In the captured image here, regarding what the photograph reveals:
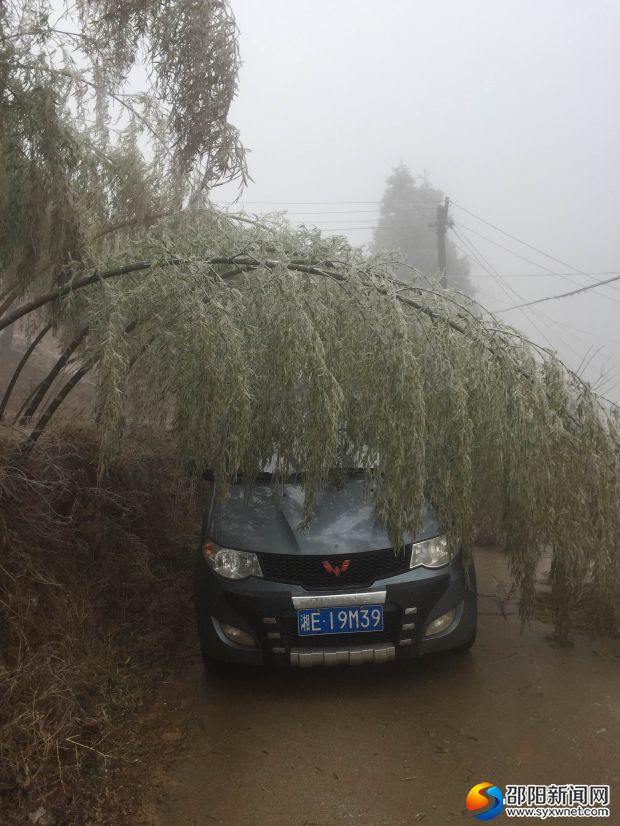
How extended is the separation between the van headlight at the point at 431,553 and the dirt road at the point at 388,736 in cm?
83

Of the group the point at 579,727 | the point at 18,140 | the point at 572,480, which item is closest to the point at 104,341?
the point at 18,140

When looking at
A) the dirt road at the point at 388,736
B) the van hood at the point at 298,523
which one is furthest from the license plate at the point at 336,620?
the dirt road at the point at 388,736

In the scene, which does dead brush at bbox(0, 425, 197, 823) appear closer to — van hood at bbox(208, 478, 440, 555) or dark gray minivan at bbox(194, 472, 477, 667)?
dark gray minivan at bbox(194, 472, 477, 667)

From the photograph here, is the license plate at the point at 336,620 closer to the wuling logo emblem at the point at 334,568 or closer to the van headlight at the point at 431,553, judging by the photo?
the wuling logo emblem at the point at 334,568

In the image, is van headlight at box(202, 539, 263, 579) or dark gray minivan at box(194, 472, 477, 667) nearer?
Result: dark gray minivan at box(194, 472, 477, 667)

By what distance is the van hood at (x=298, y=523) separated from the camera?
398cm

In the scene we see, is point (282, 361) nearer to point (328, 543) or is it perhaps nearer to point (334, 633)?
point (328, 543)

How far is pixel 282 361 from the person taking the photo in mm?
3717

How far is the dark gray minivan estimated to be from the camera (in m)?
3.83

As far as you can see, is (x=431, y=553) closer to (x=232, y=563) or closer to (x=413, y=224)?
(x=232, y=563)

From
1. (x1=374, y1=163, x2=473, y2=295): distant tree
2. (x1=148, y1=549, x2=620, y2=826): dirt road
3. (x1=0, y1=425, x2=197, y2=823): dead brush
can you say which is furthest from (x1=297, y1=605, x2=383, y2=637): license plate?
(x1=374, y1=163, x2=473, y2=295): distant tree

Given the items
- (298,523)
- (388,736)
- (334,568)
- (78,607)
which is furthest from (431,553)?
(78,607)

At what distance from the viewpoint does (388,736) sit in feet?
11.8

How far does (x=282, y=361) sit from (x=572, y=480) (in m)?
1.97
